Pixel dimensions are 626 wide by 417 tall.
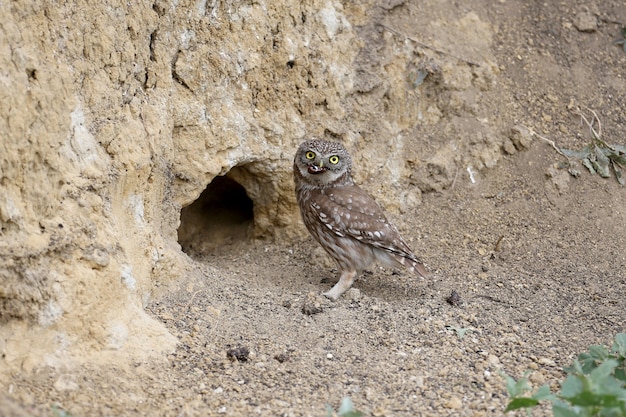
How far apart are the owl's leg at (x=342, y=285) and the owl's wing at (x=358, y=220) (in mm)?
299

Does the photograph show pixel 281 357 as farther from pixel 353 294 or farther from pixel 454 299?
pixel 454 299

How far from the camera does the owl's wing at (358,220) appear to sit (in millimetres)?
6570

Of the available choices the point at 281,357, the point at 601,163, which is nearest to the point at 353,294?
the point at 281,357

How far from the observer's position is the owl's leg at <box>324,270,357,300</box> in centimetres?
638

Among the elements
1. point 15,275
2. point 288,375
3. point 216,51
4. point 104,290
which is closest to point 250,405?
point 288,375

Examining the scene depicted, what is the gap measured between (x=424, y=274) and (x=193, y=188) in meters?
2.03

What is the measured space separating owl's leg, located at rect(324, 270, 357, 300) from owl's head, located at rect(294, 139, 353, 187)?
2.70ft

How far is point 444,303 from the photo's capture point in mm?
6191

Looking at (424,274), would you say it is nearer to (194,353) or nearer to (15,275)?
(194,353)

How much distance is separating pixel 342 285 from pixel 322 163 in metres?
1.03

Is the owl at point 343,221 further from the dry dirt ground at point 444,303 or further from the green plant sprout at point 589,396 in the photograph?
the green plant sprout at point 589,396

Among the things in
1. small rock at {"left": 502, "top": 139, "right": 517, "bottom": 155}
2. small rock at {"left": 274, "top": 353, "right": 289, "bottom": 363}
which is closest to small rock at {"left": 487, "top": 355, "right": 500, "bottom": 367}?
small rock at {"left": 274, "top": 353, "right": 289, "bottom": 363}

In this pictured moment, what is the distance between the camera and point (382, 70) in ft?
24.2

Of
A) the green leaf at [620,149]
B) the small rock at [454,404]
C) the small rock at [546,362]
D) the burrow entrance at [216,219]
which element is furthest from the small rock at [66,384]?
the green leaf at [620,149]
